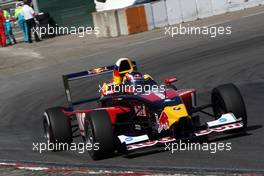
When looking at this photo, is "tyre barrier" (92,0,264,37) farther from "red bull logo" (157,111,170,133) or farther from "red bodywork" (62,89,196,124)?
"red bull logo" (157,111,170,133)

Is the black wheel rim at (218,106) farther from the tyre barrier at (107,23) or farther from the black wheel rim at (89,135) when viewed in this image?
the tyre barrier at (107,23)

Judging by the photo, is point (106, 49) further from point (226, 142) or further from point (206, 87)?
point (226, 142)

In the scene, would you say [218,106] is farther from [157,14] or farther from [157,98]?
[157,14]

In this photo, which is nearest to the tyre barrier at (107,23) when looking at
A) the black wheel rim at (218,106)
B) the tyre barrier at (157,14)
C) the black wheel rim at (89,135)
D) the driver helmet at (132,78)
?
the tyre barrier at (157,14)

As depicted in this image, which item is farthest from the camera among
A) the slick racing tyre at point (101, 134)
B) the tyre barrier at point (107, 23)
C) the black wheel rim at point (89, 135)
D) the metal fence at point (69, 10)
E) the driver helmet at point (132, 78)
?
the metal fence at point (69, 10)

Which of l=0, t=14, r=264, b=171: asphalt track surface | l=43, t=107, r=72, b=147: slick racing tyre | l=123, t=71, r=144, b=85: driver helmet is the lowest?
l=0, t=14, r=264, b=171: asphalt track surface

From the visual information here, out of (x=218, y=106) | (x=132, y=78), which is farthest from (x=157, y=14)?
(x=218, y=106)

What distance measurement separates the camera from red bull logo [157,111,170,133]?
9.24 metres

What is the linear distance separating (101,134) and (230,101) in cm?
193

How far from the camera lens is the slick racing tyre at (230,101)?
9.72 m

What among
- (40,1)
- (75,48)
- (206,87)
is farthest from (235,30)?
(40,1)

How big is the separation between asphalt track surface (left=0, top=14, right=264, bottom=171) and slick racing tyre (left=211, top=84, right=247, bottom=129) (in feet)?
1.08

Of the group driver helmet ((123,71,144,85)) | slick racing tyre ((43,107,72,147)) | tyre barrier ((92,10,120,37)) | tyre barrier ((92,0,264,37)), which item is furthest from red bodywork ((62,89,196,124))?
tyre barrier ((92,10,120,37))

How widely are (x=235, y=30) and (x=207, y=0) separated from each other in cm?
448
